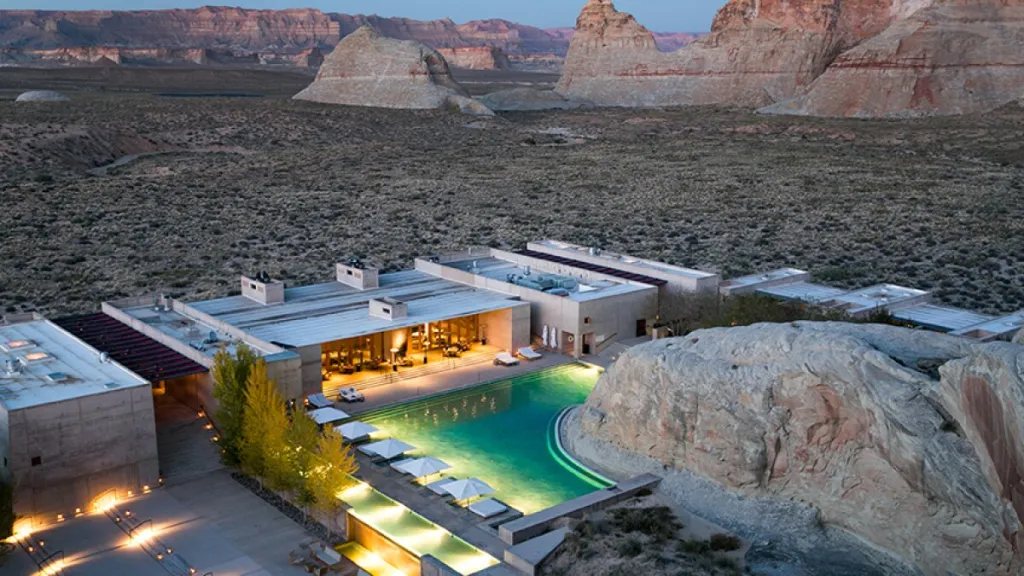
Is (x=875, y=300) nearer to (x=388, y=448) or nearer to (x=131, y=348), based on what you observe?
→ (x=388, y=448)

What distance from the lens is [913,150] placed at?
99.8 meters

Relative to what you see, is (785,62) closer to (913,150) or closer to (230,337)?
(913,150)

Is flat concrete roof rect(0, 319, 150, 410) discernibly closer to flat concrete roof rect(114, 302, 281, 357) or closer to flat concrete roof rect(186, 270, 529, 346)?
flat concrete roof rect(114, 302, 281, 357)

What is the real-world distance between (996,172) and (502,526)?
76.4 meters

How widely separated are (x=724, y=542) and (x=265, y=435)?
38.8ft

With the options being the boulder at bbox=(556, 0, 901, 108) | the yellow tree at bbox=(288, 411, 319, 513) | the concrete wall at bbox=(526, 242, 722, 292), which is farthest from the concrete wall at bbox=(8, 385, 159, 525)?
the boulder at bbox=(556, 0, 901, 108)

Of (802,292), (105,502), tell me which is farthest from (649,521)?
(802,292)

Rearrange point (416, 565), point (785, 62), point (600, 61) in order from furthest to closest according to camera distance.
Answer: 1. point (600, 61)
2. point (785, 62)
3. point (416, 565)

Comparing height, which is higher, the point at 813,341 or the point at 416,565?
the point at 813,341

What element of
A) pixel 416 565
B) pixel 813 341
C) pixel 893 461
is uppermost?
pixel 813 341

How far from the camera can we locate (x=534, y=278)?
135ft

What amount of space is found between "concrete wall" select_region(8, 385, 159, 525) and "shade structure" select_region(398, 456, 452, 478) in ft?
22.2

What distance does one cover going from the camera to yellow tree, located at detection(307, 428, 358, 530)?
909 inches

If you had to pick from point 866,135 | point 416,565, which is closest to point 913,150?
point 866,135
